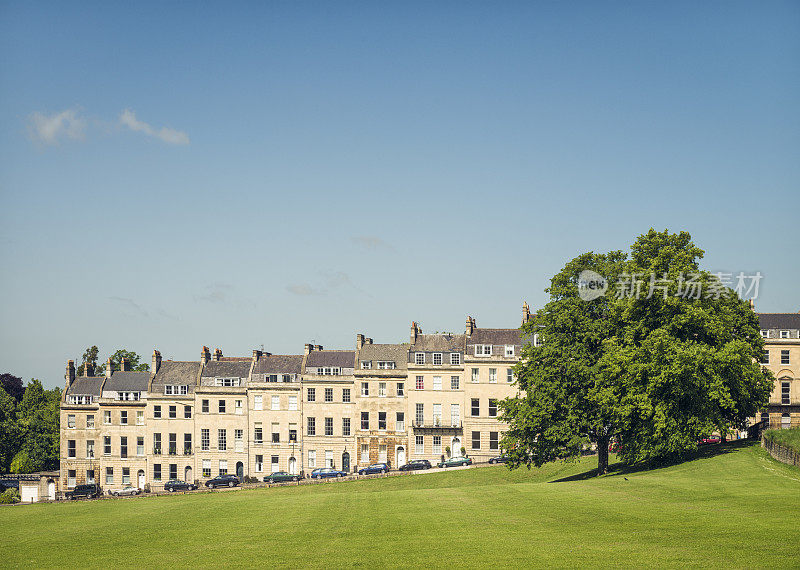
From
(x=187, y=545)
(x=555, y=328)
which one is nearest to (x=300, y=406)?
(x=555, y=328)

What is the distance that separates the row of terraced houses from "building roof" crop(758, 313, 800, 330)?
120 mm

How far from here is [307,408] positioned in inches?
3905

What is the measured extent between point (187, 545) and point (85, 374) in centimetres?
8487

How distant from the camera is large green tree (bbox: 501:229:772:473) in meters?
54.7

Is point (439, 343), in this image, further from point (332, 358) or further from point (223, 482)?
point (223, 482)

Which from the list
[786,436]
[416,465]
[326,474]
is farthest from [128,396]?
[786,436]

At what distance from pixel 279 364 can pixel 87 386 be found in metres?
26.9

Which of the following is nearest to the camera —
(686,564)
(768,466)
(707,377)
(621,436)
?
(686,564)

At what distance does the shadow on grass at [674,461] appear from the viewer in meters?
57.2

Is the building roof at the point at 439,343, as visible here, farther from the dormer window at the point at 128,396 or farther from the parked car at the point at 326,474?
the dormer window at the point at 128,396

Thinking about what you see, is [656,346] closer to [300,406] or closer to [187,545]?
[187,545]

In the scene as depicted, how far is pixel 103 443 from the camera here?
104000mm

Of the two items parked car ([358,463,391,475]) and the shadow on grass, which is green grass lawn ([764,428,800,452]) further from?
parked car ([358,463,391,475])

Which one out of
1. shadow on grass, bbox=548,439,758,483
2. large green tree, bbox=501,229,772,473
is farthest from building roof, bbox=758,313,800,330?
shadow on grass, bbox=548,439,758,483
